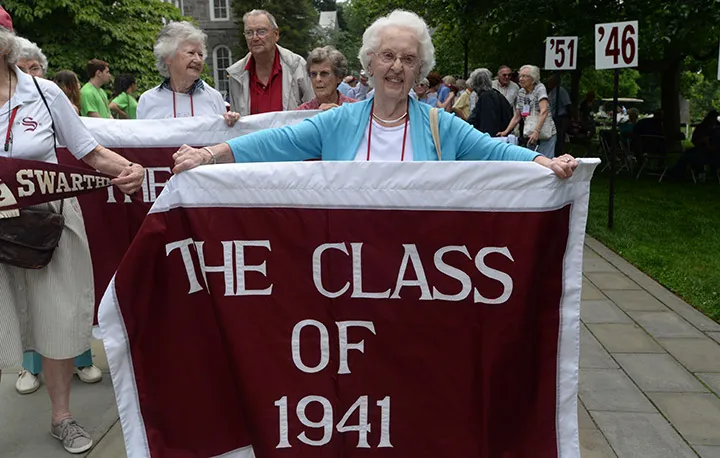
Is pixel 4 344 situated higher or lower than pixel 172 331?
lower

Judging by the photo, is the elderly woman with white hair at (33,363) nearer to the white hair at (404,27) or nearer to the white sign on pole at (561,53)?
the white hair at (404,27)

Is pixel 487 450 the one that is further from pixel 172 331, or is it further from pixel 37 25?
pixel 37 25

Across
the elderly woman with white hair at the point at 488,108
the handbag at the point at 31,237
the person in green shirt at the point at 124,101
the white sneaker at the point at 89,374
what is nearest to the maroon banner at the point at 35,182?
the handbag at the point at 31,237

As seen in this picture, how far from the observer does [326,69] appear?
469 centimetres

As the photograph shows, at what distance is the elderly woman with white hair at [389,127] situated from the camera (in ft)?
8.86

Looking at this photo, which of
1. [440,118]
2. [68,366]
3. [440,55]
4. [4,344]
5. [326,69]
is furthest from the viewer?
[440,55]

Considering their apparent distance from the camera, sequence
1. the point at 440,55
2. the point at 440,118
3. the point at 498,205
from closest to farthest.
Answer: the point at 498,205, the point at 440,118, the point at 440,55

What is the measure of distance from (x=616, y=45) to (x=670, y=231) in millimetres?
2568

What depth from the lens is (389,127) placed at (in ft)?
9.11

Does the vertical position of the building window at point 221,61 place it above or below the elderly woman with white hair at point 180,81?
above

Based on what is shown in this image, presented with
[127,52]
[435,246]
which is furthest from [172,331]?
[127,52]

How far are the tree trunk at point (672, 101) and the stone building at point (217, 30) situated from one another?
36.3 metres

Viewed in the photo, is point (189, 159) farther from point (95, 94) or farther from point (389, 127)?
point (95, 94)

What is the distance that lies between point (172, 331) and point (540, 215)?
133 cm
